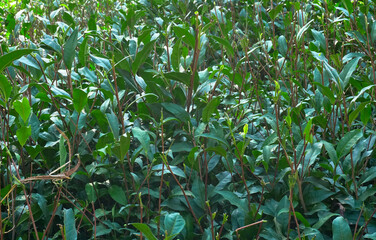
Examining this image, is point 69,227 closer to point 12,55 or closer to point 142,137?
point 142,137

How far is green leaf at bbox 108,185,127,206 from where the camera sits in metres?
1.59

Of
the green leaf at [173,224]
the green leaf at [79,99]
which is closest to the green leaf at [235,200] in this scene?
the green leaf at [173,224]

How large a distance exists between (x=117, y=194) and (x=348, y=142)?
0.83 m

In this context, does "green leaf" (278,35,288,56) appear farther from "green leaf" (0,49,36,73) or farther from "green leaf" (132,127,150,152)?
"green leaf" (0,49,36,73)

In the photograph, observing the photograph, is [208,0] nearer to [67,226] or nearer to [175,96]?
[175,96]

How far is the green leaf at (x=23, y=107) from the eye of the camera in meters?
1.55

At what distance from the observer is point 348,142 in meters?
1.60

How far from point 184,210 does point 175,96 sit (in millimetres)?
464

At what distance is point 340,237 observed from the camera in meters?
1.32

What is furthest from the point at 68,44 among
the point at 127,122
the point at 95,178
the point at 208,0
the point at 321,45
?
the point at 208,0

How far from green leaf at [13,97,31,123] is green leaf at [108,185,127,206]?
0.38m

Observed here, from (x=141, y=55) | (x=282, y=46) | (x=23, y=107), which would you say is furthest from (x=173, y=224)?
(x=282, y=46)

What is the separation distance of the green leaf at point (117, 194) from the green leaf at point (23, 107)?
0.38 m

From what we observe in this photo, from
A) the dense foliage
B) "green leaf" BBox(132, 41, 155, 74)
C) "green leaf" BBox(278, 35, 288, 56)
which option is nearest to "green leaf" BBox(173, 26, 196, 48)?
the dense foliage
